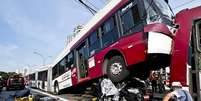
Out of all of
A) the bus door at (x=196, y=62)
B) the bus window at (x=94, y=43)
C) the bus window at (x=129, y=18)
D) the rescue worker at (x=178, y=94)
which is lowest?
the rescue worker at (x=178, y=94)

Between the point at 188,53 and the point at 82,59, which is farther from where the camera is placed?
the point at 82,59

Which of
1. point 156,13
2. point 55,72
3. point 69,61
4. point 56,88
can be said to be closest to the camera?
point 156,13

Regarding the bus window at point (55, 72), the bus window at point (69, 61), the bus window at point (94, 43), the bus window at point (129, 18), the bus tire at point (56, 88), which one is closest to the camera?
the bus window at point (129, 18)

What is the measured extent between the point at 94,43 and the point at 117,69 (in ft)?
8.13

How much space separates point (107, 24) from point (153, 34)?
301 centimetres

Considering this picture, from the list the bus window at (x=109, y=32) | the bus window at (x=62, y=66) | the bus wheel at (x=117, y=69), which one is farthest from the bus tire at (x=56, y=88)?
the bus wheel at (x=117, y=69)

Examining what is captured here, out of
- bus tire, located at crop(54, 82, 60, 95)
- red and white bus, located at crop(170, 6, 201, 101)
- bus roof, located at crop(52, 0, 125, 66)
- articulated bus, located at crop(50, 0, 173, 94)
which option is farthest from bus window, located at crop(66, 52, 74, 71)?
red and white bus, located at crop(170, 6, 201, 101)

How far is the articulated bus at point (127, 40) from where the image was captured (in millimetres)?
10859

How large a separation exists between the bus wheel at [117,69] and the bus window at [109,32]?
0.72 meters

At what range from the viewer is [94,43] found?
14656 millimetres

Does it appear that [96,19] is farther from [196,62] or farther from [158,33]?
[196,62]

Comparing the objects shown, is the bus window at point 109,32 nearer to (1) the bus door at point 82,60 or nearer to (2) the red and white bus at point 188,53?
(1) the bus door at point 82,60

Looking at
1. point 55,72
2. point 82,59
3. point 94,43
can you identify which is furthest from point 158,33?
point 55,72

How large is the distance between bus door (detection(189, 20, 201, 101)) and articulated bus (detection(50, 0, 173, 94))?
72.6 inches
